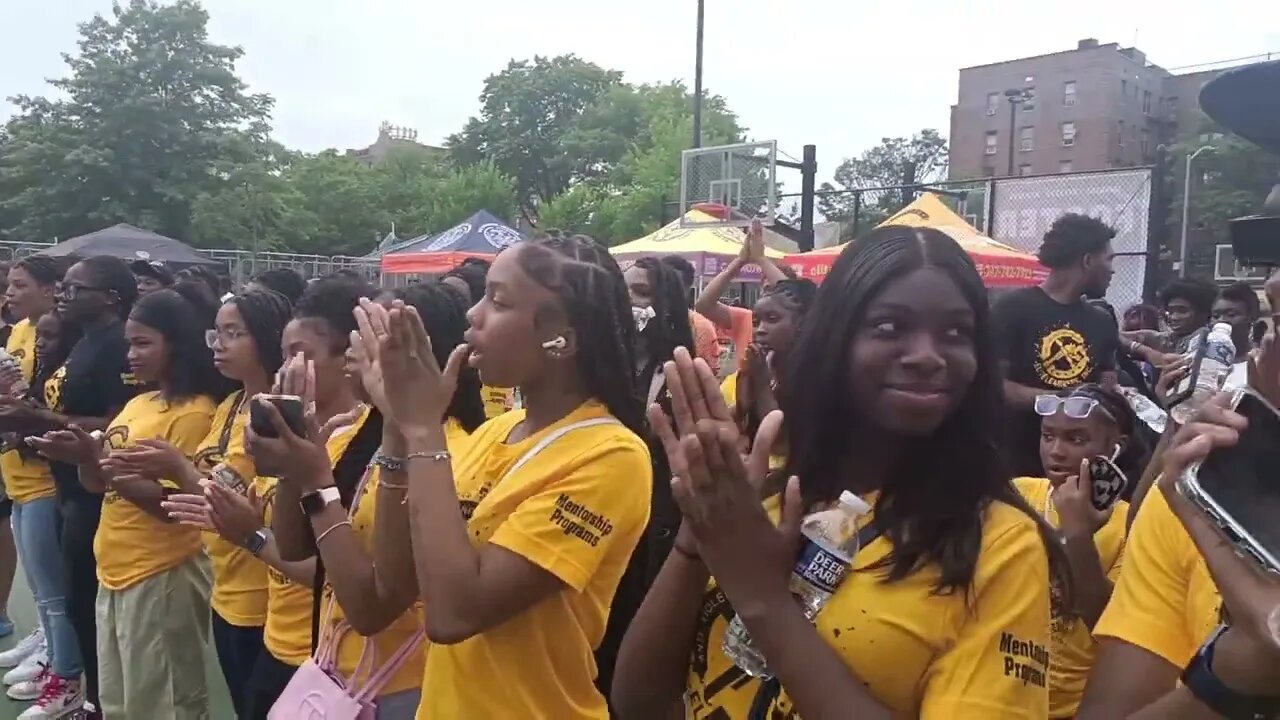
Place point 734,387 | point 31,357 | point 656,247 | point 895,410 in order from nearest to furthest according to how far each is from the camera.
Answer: point 895,410 < point 734,387 < point 31,357 < point 656,247

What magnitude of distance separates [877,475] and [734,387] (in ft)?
8.18

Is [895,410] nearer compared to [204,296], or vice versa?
[895,410]

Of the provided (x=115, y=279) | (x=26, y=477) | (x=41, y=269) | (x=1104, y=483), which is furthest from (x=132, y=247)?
(x=1104, y=483)

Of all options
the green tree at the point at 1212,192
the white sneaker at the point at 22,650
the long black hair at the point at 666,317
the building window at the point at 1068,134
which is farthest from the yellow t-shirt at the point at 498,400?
the building window at the point at 1068,134

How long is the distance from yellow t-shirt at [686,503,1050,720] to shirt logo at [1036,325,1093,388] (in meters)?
3.00

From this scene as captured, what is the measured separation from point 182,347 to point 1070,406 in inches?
126

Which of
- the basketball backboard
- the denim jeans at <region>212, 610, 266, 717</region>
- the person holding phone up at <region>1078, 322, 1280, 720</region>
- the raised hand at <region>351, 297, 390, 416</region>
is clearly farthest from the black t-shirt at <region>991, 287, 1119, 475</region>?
the basketball backboard

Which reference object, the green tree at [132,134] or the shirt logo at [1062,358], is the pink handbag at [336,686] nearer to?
the shirt logo at [1062,358]

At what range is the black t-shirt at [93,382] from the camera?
14.3 feet

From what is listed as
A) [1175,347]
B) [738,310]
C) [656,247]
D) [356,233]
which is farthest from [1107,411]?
[356,233]

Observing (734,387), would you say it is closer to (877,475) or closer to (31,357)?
(877,475)

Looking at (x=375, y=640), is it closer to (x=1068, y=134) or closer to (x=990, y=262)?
(x=990, y=262)

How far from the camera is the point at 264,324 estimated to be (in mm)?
3432

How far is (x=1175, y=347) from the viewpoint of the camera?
6.73 metres
